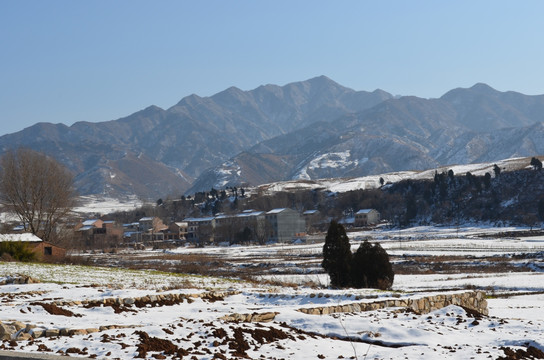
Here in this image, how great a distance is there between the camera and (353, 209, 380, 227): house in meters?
162

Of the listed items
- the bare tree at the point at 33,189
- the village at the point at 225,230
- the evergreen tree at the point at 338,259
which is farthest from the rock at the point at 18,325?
the village at the point at 225,230

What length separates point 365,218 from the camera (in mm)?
162750

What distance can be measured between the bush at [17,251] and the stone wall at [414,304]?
34.7 meters

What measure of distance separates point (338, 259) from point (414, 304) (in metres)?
17.2

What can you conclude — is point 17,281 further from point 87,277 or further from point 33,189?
point 33,189

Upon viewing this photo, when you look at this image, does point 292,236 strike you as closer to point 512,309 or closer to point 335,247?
point 335,247

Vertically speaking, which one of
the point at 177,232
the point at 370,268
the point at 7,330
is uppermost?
the point at 7,330

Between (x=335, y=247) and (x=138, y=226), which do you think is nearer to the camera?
(x=335, y=247)

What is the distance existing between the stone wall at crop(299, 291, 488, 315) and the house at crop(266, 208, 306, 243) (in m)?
125

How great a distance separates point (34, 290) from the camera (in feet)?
76.7

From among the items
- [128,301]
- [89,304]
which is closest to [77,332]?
[89,304]

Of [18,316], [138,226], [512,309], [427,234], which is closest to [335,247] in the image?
[512,309]

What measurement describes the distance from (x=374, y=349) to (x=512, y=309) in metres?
13.9

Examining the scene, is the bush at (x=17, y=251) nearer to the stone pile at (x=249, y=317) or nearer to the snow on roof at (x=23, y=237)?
the snow on roof at (x=23, y=237)
